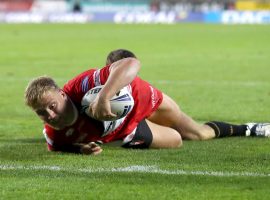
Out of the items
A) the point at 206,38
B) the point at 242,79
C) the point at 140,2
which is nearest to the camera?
the point at 242,79

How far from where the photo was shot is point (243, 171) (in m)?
6.15

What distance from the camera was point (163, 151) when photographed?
7.29 metres

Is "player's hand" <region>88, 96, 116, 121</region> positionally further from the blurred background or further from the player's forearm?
the blurred background

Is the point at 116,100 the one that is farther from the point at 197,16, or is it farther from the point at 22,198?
the point at 197,16

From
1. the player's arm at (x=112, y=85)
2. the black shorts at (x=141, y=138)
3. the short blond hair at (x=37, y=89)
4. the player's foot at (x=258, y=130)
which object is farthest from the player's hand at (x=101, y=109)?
the player's foot at (x=258, y=130)

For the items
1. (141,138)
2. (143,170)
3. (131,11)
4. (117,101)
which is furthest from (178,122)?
(131,11)

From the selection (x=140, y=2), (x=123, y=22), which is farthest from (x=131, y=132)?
(x=140, y=2)

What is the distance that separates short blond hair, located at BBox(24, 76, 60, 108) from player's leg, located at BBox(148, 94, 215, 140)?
168 cm

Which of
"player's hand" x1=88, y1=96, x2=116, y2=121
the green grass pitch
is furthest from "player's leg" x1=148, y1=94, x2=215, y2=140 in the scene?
"player's hand" x1=88, y1=96, x2=116, y2=121

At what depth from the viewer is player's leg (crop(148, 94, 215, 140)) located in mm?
8023

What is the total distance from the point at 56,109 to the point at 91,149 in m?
0.64

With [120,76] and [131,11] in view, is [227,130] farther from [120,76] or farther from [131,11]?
[131,11]

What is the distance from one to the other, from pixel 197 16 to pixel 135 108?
145 feet

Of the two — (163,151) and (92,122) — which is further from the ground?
(92,122)
